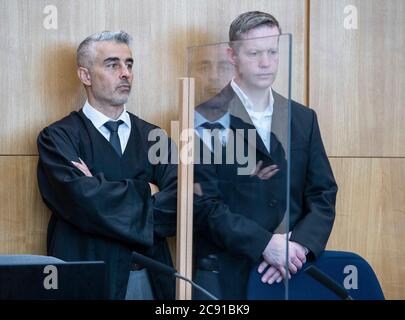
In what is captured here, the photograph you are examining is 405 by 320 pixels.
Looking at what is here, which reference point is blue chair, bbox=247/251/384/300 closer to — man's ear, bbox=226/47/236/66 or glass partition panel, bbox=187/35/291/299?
glass partition panel, bbox=187/35/291/299

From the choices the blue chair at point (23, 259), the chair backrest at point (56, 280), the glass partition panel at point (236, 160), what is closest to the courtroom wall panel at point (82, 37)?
the glass partition panel at point (236, 160)

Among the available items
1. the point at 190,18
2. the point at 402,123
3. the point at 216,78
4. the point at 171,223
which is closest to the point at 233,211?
the point at 216,78

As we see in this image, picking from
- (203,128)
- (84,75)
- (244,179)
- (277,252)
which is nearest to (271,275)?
(277,252)

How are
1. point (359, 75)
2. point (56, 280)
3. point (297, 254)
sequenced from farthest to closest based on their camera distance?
1. point (359, 75)
2. point (297, 254)
3. point (56, 280)

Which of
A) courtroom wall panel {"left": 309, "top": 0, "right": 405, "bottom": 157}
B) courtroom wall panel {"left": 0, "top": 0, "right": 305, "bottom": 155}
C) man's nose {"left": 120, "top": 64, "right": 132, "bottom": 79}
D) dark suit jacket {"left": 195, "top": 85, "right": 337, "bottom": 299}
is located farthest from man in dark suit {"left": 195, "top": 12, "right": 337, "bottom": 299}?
courtroom wall panel {"left": 309, "top": 0, "right": 405, "bottom": 157}

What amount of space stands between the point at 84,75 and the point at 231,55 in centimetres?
118

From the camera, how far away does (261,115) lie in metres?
2.54

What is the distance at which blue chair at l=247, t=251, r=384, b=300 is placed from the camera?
285 cm

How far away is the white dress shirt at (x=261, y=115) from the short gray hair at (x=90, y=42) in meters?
1.07

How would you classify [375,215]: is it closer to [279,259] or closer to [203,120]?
[279,259]

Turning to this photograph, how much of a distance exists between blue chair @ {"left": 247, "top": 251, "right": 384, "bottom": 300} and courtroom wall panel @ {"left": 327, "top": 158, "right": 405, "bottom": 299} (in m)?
1.08

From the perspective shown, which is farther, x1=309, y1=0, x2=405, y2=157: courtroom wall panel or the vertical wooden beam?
x1=309, y1=0, x2=405, y2=157: courtroom wall panel
